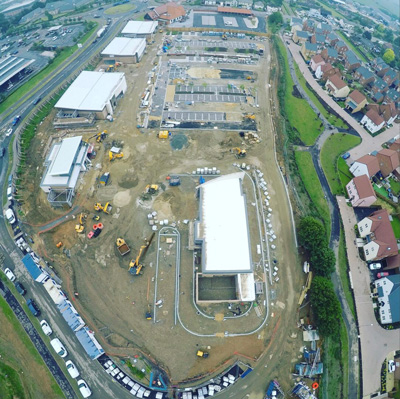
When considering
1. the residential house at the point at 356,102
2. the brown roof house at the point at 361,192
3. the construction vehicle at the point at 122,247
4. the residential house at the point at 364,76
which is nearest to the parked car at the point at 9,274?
the construction vehicle at the point at 122,247

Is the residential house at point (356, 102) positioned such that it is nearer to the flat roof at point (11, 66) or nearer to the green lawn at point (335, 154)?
the green lawn at point (335, 154)

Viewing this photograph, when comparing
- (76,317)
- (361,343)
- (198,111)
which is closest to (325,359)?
(361,343)

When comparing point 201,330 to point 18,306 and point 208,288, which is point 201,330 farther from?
point 18,306

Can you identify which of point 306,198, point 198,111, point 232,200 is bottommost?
point 306,198

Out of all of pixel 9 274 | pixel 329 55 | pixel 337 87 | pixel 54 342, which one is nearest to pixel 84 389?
pixel 54 342

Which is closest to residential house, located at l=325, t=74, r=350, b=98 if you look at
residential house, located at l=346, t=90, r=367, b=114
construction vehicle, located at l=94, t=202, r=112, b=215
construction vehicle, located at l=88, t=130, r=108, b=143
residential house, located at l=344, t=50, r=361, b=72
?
residential house, located at l=346, t=90, r=367, b=114
